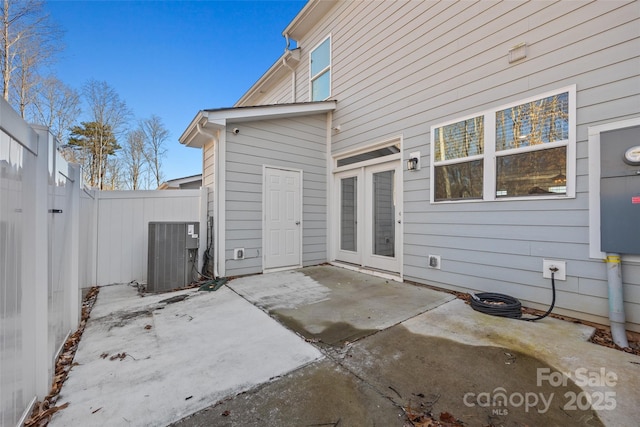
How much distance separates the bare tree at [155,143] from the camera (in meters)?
16.3

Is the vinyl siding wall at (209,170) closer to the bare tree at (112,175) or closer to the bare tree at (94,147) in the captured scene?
the bare tree at (94,147)

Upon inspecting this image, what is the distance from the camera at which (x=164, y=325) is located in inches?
111

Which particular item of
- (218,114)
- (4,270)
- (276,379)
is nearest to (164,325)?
(276,379)

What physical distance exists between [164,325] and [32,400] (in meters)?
1.29

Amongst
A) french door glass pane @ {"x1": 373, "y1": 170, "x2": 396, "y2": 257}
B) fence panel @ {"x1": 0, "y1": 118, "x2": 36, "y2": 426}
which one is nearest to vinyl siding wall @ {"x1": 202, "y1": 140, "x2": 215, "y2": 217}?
french door glass pane @ {"x1": 373, "y1": 170, "x2": 396, "y2": 257}

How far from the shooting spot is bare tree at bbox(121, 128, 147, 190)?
1543 centimetres

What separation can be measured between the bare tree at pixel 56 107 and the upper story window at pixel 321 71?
11096 millimetres

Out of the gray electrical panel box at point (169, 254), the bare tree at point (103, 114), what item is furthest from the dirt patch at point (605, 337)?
the bare tree at point (103, 114)

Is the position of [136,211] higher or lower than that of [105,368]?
higher

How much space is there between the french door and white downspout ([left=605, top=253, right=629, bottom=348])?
8.18 feet

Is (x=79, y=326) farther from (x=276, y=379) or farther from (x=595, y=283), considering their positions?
(x=595, y=283)

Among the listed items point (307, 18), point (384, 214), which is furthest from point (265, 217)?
point (307, 18)

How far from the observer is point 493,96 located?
3.42 meters

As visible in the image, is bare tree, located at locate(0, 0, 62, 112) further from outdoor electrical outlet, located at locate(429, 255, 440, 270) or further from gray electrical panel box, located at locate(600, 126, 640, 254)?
gray electrical panel box, located at locate(600, 126, 640, 254)
